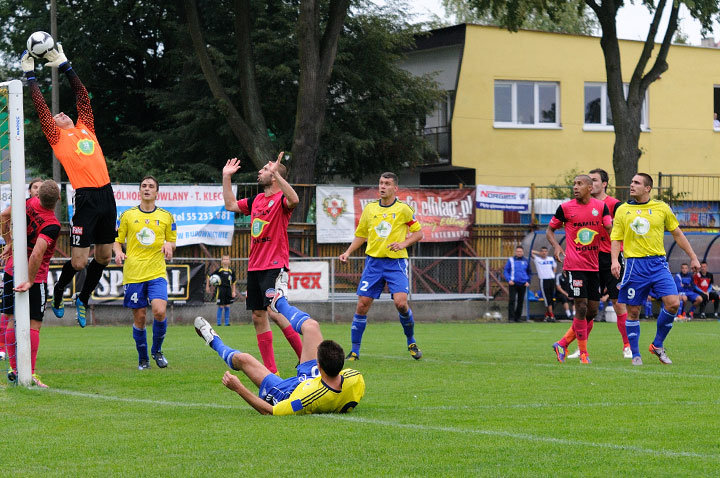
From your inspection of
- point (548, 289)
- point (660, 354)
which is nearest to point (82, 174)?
point (660, 354)

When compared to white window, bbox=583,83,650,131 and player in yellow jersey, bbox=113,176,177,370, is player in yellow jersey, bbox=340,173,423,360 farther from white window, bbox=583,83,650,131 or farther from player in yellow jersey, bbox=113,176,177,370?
white window, bbox=583,83,650,131

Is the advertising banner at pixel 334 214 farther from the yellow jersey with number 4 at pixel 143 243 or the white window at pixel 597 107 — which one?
the white window at pixel 597 107

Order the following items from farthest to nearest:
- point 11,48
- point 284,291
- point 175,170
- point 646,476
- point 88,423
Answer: point 11,48
point 175,170
point 284,291
point 88,423
point 646,476

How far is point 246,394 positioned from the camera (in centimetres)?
796

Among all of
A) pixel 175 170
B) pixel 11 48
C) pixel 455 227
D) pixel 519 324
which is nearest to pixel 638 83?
pixel 455 227

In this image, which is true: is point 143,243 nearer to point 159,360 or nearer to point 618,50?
point 159,360

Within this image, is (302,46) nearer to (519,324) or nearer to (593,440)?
(519,324)

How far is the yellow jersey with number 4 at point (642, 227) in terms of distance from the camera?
1265 cm

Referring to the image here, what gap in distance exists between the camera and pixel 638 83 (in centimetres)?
3030

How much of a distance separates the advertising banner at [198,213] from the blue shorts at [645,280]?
15.0 metres

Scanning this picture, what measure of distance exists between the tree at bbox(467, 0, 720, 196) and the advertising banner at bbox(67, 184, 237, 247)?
9695 mm

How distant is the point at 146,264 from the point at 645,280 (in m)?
6.34

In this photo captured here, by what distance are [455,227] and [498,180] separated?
9.36 m

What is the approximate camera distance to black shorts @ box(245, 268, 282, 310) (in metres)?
11.0
